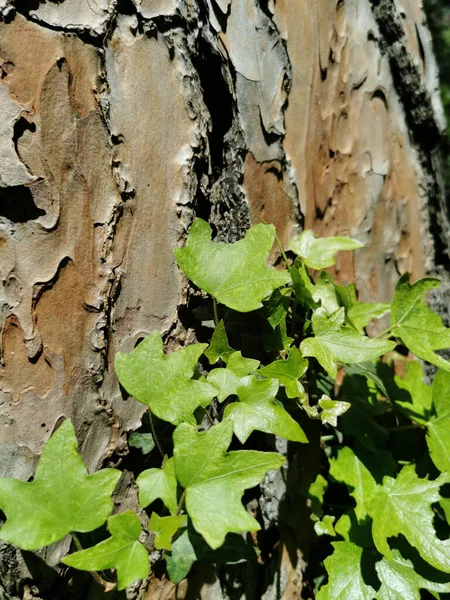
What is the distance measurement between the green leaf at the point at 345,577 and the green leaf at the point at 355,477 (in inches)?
2.6

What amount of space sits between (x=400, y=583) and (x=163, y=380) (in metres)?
0.61

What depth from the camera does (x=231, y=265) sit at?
95 cm

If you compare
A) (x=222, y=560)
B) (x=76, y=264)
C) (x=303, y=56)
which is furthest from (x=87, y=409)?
(x=303, y=56)

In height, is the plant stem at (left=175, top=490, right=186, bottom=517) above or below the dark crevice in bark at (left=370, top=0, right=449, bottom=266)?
below

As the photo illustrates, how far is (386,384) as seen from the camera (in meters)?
1.29

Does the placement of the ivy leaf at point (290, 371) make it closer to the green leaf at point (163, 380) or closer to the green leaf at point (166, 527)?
the green leaf at point (163, 380)

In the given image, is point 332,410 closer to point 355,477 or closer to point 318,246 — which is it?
point 355,477

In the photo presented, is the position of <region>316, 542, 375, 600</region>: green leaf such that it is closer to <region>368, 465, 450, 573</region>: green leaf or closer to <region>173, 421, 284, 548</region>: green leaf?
<region>368, 465, 450, 573</region>: green leaf

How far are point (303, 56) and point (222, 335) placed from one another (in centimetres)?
67

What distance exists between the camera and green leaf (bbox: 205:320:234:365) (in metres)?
0.97

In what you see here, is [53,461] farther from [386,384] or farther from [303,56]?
[303,56]

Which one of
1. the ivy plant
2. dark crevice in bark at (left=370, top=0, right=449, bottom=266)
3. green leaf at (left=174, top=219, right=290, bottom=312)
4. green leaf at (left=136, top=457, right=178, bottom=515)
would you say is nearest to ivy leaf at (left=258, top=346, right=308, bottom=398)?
the ivy plant

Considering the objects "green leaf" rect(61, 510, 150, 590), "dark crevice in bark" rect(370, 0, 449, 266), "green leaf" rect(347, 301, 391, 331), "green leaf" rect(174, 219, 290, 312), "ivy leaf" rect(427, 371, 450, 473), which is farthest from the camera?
"dark crevice in bark" rect(370, 0, 449, 266)

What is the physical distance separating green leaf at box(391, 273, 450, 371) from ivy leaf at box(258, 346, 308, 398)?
0.86 feet
